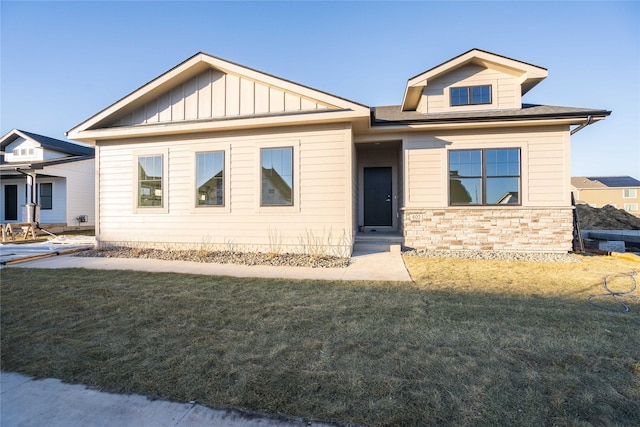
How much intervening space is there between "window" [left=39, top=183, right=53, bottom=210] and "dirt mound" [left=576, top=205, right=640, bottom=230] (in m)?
28.0

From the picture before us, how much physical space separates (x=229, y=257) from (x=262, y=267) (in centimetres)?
149

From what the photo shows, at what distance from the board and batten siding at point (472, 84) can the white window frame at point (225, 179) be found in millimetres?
6559

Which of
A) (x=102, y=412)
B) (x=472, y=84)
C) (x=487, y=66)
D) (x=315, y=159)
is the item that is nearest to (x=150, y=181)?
(x=315, y=159)

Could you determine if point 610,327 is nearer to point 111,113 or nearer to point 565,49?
point 565,49

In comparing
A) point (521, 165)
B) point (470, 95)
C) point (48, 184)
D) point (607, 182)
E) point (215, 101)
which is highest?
point (607, 182)

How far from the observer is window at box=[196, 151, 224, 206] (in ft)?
28.1

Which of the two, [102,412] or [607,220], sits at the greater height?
[607,220]

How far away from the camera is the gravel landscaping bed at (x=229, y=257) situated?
717cm

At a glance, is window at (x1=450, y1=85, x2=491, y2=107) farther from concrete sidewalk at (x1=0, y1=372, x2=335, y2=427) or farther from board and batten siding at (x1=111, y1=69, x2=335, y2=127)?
concrete sidewalk at (x1=0, y1=372, x2=335, y2=427)

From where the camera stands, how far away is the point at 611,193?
3869cm

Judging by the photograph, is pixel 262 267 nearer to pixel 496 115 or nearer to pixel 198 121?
pixel 198 121

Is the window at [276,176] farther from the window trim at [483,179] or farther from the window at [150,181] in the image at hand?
the window trim at [483,179]

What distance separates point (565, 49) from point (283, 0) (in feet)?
33.4

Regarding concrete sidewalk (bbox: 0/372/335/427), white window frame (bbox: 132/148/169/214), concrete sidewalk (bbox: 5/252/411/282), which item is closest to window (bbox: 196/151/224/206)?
white window frame (bbox: 132/148/169/214)
